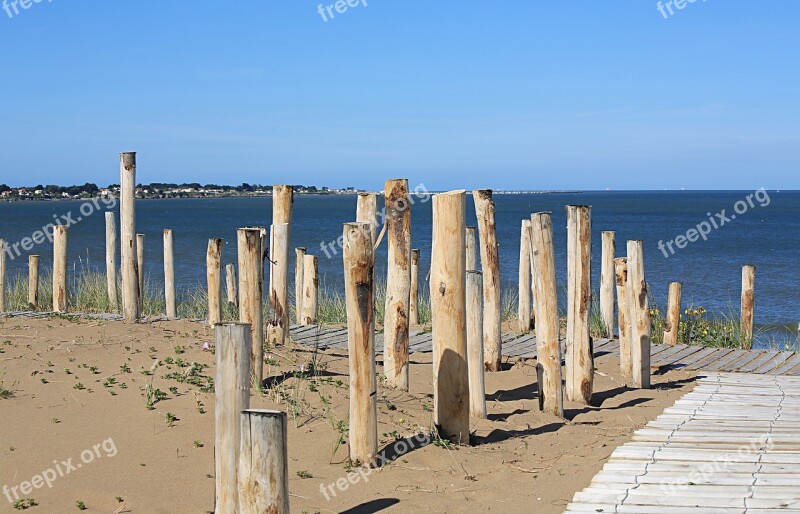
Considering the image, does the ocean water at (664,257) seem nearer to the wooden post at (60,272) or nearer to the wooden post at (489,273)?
the wooden post at (489,273)

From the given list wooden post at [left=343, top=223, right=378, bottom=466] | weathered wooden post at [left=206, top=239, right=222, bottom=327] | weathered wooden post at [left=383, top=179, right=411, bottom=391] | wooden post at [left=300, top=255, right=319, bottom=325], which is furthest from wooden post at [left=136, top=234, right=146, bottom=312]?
wooden post at [left=343, top=223, right=378, bottom=466]

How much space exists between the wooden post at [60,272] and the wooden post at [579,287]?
25.3 ft

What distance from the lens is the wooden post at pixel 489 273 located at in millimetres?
9617

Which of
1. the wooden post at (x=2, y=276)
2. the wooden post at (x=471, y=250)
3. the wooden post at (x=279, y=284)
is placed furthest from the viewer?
the wooden post at (x=2, y=276)

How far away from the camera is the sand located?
5.94 metres

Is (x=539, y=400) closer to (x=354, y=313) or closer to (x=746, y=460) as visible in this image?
(x=746, y=460)

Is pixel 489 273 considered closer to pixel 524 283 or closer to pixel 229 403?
pixel 524 283

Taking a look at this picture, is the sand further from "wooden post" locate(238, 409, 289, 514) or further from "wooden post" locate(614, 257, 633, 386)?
"wooden post" locate(238, 409, 289, 514)

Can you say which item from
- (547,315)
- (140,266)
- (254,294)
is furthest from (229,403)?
(140,266)

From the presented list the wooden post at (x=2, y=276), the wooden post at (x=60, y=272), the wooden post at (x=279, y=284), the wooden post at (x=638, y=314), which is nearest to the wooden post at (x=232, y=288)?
the wooden post at (x=60, y=272)

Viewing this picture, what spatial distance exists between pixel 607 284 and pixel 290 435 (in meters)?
6.73

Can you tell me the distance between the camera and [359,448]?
632cm

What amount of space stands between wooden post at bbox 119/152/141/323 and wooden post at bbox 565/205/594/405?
5550mm

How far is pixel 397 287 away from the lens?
328 inches
